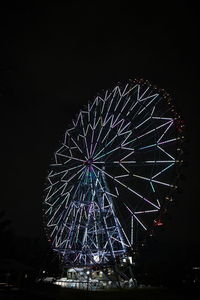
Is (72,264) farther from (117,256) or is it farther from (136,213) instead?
(136,213)

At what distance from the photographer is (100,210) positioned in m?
27.1

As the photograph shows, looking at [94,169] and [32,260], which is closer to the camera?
[94,169]

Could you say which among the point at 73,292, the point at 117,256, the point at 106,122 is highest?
the point at 106,122

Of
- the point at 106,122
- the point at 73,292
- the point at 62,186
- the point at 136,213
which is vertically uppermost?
the point at 106,122

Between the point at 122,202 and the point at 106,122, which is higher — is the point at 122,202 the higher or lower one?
the lower one

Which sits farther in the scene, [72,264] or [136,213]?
[72,264]

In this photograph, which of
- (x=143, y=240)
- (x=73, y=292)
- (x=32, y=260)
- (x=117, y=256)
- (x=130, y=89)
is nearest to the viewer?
(x=73, y=292)

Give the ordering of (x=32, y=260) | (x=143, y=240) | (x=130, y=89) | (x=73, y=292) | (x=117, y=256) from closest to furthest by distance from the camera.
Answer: (x=73, y=292), (x=143, y=240), (x=117, y=256), (x=130, y=89), (x=32, y=260)

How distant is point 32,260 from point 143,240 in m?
30.5

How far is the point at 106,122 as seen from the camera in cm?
2911

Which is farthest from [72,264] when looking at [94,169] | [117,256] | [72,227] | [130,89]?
[130,89]

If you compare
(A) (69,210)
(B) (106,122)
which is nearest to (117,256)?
(A) (69,210)

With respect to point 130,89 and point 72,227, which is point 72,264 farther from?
point 130,89

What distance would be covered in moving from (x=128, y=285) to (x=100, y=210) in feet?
21.0
